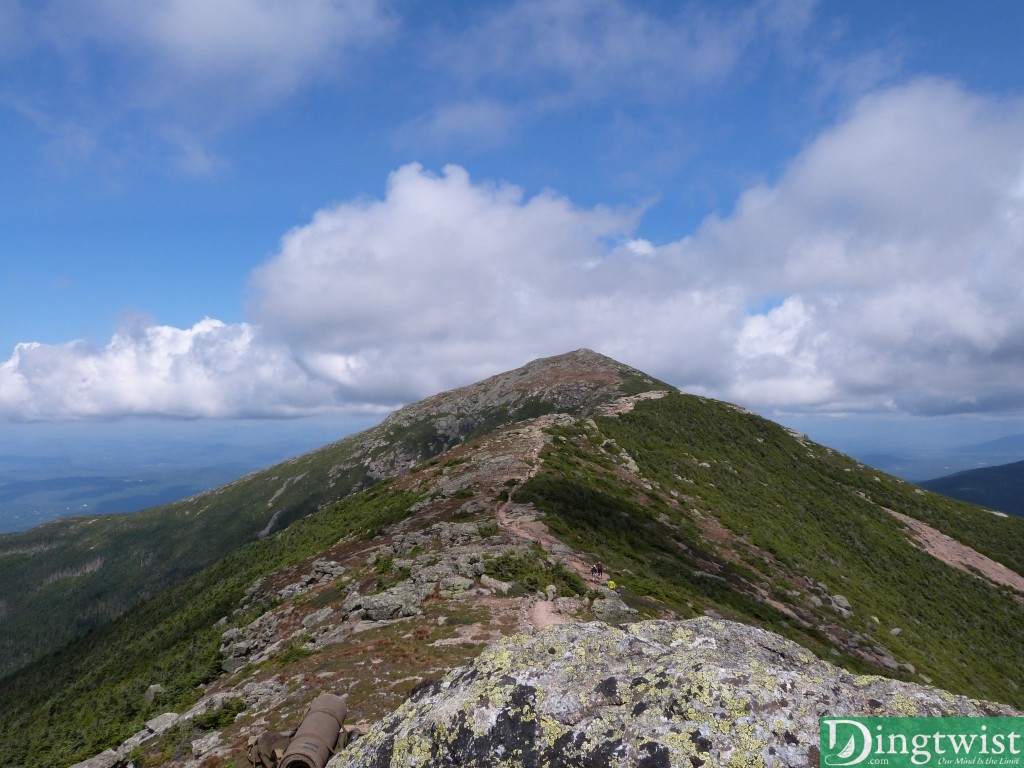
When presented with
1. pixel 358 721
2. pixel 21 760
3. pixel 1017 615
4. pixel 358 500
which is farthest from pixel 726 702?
pixel 1017 615

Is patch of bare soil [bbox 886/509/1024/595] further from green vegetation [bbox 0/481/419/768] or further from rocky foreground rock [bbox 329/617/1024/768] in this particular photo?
rocky foreground rock [bbox 329/617/1024/768]

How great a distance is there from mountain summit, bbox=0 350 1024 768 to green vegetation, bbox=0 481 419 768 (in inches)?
11.8

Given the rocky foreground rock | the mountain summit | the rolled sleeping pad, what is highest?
the rocky foreground rock

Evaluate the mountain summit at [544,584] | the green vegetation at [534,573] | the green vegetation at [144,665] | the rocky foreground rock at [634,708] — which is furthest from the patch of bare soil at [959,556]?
the rocky foreground rock at [634,708]

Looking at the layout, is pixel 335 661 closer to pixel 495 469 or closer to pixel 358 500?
pixel 495 469

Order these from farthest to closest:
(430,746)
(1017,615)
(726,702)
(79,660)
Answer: (79,660) → (1017,615) → (430,746) → (726,702)

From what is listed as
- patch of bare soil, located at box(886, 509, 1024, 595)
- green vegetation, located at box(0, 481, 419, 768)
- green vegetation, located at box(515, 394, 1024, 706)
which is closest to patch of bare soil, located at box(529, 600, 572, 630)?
Result: green vegetation, located at box(515, 394, 1024, 706)

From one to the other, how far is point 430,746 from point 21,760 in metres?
30.7

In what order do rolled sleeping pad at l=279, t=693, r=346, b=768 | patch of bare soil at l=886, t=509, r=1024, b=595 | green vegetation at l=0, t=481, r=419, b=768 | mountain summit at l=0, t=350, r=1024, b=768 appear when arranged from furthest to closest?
1. patch of bare soil at l=886, t=509, r=1024, b=595
2. green vegetation at l=0, t=481, r=419, b=768
3. mountain summit at l=0, t=350, r=1024, b=768
4. rolled sleeping pad at l=279, t=693, r=346, b=768

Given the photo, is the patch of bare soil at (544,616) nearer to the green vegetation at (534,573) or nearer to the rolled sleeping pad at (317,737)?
the green vegetation at (534,573)

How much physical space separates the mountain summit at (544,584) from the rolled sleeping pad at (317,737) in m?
2.01

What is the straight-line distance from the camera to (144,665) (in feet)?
123

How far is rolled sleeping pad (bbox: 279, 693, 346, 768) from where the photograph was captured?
33.3 feet

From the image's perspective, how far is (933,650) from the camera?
4334cm
